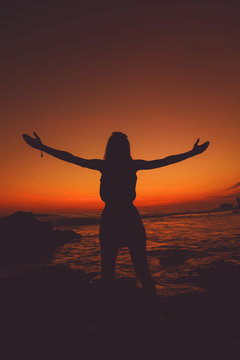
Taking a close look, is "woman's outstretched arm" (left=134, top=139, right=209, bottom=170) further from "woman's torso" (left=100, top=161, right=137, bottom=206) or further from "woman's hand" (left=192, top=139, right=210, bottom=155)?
"woman's torso" (left=100, top=161, right=137, bottom=206)

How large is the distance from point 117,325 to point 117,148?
3018 mm

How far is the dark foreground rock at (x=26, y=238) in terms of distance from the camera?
9.11 meters

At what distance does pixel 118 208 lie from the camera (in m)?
2.92

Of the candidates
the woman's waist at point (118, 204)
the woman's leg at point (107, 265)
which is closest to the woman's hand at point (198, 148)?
the woman's waist at point (118, 204)

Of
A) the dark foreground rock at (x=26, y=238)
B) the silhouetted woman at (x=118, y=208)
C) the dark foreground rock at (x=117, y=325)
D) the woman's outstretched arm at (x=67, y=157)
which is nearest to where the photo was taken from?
the dark foreground rock at (x=117, y=325)

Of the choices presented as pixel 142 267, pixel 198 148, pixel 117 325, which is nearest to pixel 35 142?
pixel 142 267

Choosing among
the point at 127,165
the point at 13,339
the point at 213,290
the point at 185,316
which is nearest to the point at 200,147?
the point at 127,165

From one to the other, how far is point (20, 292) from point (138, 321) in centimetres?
298

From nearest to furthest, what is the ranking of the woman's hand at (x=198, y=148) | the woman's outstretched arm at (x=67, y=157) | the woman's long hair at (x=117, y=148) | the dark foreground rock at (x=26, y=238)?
the woman's outstretched arm at (x=67, y=157)
the woman's long hair at (x=117, y=148)
the woman's hand at (x=198, y=148)
the dark foreground rock at (x=26, y=238)

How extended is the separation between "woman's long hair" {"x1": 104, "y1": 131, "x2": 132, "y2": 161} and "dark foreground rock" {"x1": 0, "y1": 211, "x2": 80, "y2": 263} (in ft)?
23.8

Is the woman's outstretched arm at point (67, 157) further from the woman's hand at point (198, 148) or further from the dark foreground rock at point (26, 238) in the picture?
the dark foreground rock at point (26, 238)

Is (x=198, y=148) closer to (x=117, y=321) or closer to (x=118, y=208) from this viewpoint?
(x=118, y=208)

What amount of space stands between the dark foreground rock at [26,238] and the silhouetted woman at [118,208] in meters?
6.86

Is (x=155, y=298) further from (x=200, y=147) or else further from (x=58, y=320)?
→ (x=200, y=147)
